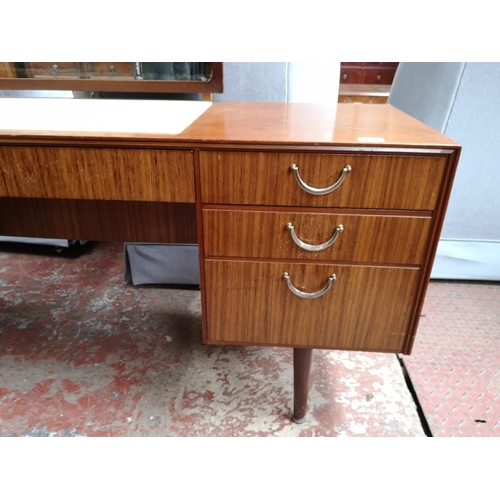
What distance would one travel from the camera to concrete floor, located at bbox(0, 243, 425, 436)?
3.23ft

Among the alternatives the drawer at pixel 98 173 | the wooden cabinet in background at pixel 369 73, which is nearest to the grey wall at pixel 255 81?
the drawer at pixel 98 173

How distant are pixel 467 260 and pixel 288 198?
108cm

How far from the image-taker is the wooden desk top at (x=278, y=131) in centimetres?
67

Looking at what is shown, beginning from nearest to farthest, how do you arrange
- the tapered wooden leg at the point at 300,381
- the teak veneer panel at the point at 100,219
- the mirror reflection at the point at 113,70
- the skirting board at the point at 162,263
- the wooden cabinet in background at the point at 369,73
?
the tapered wooden leg at the point at 300,381 < the teak veneer panel at the point at 100,219 < the mirror reflection at the point at 113,70 < the skirting board at the point at 162,263 < the wooden cabinet in background at the point at 369,73

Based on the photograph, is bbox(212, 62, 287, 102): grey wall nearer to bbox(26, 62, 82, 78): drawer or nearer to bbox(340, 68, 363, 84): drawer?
bbox(26, 62, 82, 78): drawer

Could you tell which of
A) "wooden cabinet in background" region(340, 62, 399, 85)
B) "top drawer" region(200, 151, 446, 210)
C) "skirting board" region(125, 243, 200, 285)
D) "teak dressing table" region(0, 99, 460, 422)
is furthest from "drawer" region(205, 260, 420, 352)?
"wooden cabinet in background" region(340, 62, 399, 85)

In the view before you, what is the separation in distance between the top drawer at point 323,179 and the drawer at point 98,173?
2.2 inches

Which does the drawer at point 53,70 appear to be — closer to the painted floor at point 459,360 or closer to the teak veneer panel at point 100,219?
the teak veneer panel at point 100,219

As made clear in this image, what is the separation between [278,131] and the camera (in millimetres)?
732

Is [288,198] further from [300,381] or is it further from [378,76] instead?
[378,76]

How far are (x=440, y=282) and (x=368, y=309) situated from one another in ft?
2.98

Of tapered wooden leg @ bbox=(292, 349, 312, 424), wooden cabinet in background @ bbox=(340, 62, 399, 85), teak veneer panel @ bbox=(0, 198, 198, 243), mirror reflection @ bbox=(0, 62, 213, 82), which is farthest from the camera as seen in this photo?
wooden cabinet in background @ bbox=(340, 62, 399, 85)

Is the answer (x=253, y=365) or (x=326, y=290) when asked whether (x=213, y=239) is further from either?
(x=253, y=365)
